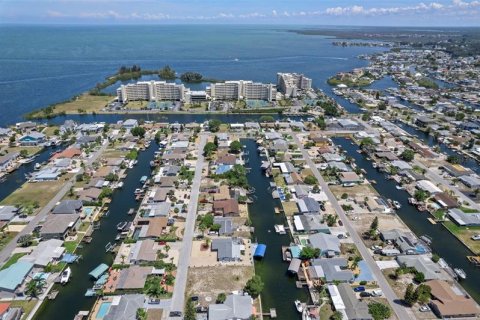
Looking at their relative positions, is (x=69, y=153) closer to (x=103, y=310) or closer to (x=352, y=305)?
(x=103, y=310)

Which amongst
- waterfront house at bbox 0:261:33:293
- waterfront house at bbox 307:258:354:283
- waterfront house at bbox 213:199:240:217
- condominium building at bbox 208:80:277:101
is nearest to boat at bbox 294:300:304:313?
waterfront house at bbox 307:258:354:283

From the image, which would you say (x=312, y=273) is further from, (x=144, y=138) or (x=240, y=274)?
(x=144, y=138)

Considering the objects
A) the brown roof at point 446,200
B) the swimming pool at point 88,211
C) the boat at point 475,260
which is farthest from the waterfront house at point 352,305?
the swimming pool at point 88,211

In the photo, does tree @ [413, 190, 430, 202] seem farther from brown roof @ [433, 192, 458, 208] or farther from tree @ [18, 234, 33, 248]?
tree @ [18, 234, 33, 248]

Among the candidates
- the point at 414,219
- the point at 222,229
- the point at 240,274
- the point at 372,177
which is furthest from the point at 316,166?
the point at 240,274

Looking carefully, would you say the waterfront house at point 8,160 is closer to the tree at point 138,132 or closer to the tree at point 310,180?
the tree at point 138,132

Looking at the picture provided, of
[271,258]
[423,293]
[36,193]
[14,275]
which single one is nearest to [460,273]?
[423,293]

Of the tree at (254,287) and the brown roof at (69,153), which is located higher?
the brown roof at (69,153)
